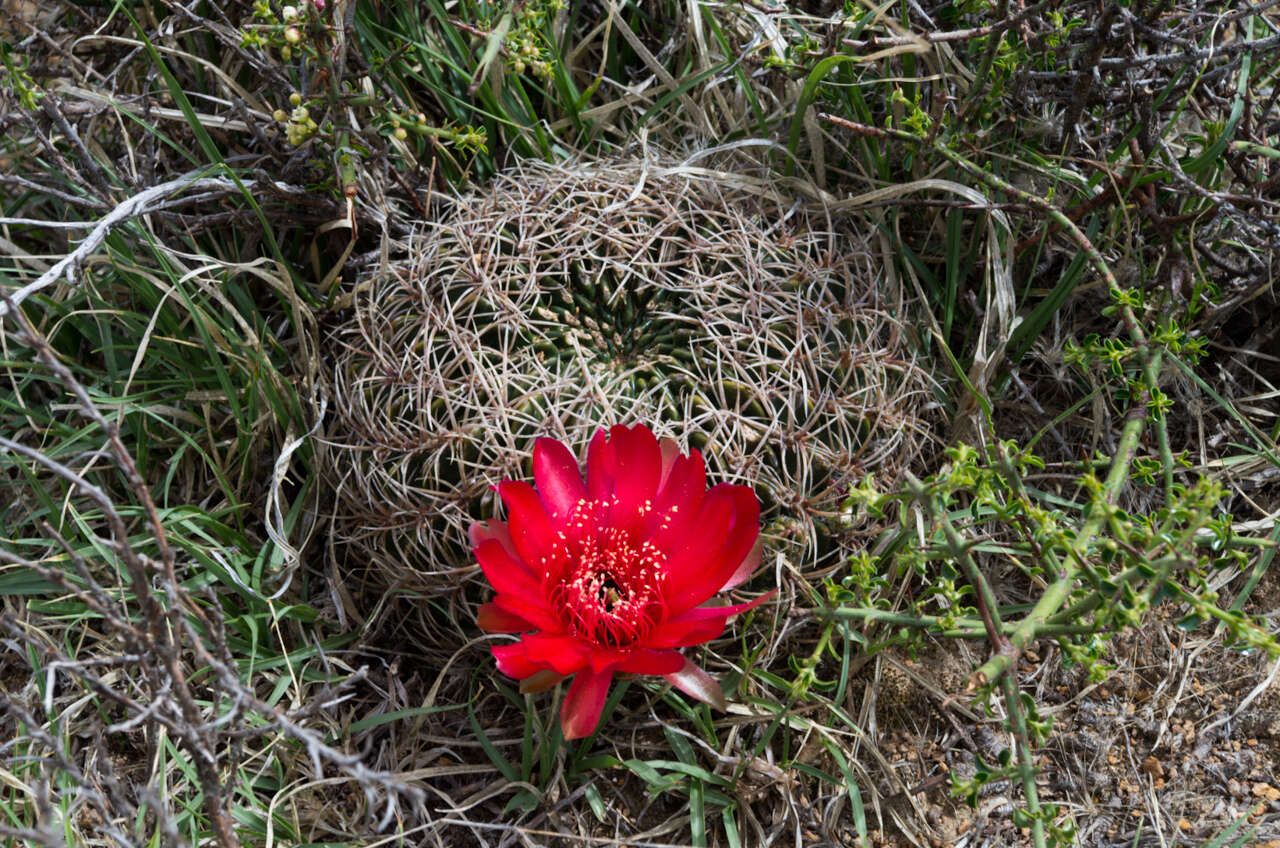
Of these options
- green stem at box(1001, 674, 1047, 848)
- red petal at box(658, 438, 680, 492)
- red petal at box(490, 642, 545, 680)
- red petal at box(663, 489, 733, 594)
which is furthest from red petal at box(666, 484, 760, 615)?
green stem at box(1001, 674, 1047, 848)

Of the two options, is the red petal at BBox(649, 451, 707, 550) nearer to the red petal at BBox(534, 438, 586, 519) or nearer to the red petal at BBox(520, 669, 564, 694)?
the red petal at BBox(534, 438, 586, 519)

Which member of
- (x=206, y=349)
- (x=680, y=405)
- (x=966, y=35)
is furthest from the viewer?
(x=206, y=349)

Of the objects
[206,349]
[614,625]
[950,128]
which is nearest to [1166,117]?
[950,128]

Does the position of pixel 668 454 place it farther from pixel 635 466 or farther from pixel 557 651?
pixel 557 651

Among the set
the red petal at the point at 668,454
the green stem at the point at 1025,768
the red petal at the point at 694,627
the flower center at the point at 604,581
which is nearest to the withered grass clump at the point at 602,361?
the red petal at the point at 668,454

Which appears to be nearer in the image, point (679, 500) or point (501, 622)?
point (501, 622)

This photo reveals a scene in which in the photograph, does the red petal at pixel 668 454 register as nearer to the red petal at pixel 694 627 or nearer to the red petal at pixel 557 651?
the red petal at pixel 694 627

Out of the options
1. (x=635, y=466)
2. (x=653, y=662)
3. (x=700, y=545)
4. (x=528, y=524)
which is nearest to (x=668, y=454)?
(x=635, y=466)

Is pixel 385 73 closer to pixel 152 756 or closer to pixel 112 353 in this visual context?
pixel 112 353
